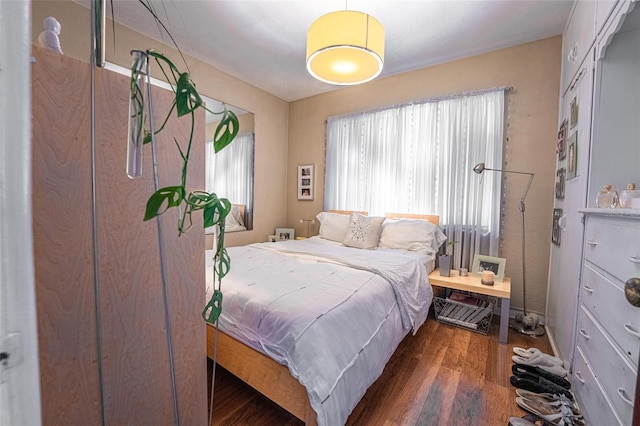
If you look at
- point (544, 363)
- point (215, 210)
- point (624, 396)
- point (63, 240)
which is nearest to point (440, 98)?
point (544, 363)

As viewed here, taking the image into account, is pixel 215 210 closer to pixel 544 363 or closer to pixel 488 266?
pixel 544 363

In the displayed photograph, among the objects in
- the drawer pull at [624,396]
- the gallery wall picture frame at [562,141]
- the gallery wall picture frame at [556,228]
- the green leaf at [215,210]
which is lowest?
the drawer pull at [624,396]

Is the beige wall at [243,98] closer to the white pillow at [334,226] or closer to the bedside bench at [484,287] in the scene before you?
the white pillow at [334,226]

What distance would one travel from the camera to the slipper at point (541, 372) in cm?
161

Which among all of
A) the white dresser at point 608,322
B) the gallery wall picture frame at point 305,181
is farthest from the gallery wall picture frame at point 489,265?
the gallery wall picture frame at point 305,181

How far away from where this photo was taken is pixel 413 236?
2.84 metres

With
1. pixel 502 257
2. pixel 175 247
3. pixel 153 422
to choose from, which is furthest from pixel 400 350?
pixel 175 247

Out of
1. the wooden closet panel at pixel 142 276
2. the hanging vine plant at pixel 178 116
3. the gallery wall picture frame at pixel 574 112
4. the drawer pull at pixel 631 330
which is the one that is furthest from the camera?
the gallery wall picture frame at pixel 574 112

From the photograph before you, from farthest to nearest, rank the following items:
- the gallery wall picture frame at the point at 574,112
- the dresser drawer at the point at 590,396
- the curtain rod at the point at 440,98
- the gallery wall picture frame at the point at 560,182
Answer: the curtain rod at the point at 440,98
the gallery wall picture frame at the point at 560,182
the gallery wall picture frame at the point at 574,112
the dresser drawer at the point at 590,396

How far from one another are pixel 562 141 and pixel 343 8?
6.86 feet

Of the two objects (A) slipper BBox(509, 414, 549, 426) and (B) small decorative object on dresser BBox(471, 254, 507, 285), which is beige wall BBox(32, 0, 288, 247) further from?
(A) slipper BBox(509, 414, 549, 426)

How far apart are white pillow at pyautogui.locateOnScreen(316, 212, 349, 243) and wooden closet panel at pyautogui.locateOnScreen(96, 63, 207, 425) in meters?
2.41

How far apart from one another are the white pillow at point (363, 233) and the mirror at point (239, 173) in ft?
4.91

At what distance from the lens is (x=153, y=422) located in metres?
0.88
